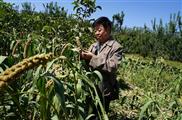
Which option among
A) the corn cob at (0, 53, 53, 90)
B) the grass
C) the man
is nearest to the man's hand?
the man

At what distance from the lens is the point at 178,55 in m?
31.0

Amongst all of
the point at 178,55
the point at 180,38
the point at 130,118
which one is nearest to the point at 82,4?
the point at 130,118

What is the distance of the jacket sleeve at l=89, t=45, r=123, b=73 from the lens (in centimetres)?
298

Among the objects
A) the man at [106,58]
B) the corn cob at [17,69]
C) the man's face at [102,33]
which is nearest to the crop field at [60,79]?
the corn cob at [17,69]

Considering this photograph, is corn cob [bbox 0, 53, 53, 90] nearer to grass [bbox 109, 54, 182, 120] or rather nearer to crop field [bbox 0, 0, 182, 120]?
crop field [bbox 0, 0, 182, 120]

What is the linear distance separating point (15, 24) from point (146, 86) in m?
3.55

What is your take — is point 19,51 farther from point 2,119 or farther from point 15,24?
point 15,24

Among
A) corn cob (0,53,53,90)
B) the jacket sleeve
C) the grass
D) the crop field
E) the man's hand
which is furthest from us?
the grass

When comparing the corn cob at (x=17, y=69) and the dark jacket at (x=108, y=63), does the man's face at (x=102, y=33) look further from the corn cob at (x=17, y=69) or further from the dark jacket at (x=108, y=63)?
the corn cob at (x=17, y=69)

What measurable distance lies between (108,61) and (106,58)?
0.06 meters

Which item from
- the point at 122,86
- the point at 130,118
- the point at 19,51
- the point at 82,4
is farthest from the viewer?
the point at 122,86

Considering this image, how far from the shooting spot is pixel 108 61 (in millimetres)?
3047

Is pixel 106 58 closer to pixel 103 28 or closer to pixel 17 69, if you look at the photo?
pixel 103 28

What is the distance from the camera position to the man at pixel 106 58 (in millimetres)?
3012
